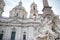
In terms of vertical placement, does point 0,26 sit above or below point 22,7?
below

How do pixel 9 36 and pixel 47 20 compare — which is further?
pixel 9 36

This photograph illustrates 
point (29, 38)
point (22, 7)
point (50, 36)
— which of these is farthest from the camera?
point (22, 7)

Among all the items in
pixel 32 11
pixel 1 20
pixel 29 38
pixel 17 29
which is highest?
pixel 32 11

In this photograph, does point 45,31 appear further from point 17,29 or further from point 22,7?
point 22,7

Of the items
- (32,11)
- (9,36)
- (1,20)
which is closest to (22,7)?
(32,11)

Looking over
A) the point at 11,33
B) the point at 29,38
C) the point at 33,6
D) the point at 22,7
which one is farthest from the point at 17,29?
the point at 33,6

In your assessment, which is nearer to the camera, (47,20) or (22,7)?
(47,20)

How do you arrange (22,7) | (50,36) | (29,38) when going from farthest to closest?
(22,7) → (29,38) → (50,36)

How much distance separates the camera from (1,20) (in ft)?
71.1

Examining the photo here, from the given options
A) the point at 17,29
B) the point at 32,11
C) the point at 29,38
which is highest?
the point at 32,11

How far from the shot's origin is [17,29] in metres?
21.3

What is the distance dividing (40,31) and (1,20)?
1705 cm

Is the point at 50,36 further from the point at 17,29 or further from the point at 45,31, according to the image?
the point at 17,29

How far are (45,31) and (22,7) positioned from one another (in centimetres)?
2259
